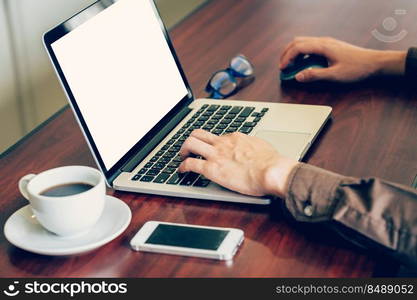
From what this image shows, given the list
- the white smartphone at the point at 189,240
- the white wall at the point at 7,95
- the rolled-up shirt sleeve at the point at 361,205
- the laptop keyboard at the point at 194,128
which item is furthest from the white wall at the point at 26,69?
the rolled-up shirt sleeve at the point at 361,205

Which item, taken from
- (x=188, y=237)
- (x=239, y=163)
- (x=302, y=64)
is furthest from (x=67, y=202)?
(x=302, y=64)

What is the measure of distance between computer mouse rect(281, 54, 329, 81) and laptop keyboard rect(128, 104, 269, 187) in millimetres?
179

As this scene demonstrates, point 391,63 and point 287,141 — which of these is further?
point 391,63

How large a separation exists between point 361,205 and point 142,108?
481 mm

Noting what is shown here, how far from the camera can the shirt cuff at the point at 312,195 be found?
3.59 ft

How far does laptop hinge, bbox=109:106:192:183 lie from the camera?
1267mm

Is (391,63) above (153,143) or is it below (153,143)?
below

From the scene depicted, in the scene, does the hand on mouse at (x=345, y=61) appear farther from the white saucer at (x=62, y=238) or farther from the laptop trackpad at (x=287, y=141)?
the white saucer at (x=62, y=238)

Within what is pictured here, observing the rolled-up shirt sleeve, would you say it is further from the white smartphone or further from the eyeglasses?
the eyeglasses

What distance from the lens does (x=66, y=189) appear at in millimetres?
1098

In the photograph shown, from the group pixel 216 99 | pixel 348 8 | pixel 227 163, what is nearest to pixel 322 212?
pixel 227 163

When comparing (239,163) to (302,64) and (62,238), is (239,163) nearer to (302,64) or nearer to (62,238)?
(62,238)

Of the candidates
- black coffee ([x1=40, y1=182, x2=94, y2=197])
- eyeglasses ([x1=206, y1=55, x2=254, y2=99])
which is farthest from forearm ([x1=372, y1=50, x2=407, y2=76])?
black coffee ([x1=40, y1=182, x2=94, y2=197])

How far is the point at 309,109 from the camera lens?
4.78ft
